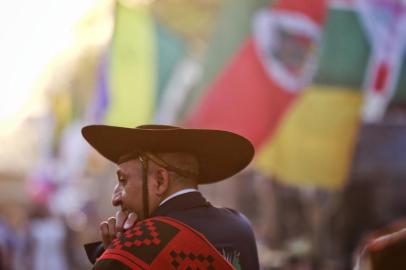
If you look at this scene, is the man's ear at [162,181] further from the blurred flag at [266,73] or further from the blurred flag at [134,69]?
the blurred flag at [134,69]

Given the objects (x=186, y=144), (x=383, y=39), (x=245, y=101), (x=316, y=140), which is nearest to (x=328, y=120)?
(x=316, y=140)

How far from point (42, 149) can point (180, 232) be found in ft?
65.9

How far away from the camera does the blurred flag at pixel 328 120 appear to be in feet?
42.4

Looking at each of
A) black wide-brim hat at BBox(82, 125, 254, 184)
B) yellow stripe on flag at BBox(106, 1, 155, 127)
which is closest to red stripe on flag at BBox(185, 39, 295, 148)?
yellow stripe on flag at BBox(106, 1, 155, 127)

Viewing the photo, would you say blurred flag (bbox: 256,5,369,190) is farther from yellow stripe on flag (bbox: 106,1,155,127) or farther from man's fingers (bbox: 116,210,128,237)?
man's fingers (bbox: 116,210,128,237)

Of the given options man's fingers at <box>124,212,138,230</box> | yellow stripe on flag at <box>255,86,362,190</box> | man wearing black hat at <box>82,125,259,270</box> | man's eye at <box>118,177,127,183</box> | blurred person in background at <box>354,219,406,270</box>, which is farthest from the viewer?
yellow stripe on flag at <box>255,86,362,190</box>

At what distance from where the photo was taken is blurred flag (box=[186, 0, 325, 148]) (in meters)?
13.3

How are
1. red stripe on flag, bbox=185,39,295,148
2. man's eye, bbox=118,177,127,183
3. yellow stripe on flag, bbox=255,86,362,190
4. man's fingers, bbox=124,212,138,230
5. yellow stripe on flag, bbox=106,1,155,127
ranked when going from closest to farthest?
man's fingers, bbox=124,212,138,230, man's eye, bbox=118,177,127,183, yellow stripe on flag, bbox=255,86,362,190, red stripe on flag, bbox=185,39,295,148, yellow stripe on flag, bbox=106,1,155,127

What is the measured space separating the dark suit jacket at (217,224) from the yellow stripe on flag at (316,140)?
893 centimetres

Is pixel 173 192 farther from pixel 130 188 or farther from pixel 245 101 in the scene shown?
pixel 245 101

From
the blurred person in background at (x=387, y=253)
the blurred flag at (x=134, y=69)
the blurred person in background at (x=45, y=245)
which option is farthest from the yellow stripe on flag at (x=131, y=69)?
the blurred person in background at (x=387, y=253)

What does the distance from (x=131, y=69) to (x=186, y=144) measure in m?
10.4

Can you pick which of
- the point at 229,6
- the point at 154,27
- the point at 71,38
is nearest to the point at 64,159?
the point at 154,27

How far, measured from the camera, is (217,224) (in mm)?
3869
